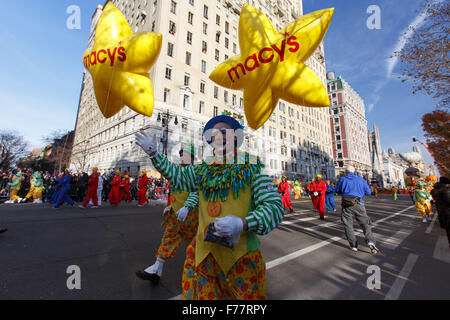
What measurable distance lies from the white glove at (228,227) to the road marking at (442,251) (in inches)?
208

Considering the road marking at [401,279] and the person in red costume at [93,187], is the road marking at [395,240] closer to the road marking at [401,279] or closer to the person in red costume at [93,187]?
the road marking at [401,279]

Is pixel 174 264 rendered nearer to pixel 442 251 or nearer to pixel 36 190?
pixel 442 251

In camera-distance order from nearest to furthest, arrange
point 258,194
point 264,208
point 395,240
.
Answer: point 264,208 → point 258,194 → point 395,240

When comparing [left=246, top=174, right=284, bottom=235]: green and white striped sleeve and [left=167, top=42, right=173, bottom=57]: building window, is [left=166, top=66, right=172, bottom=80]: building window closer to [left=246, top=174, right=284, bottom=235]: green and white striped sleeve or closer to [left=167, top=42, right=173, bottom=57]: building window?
[left=167, top=42, right=173, bottom=57]: building window

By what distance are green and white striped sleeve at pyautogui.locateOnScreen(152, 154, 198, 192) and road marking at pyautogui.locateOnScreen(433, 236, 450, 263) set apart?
17.7 ft

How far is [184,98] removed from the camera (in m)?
25.4

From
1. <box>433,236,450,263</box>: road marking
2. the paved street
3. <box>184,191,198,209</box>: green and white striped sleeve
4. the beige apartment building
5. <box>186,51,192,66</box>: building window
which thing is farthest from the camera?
<box>186,51,192,66</box>: building window

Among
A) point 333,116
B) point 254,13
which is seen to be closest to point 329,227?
point 254,13

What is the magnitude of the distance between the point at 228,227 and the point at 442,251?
6.23 metres

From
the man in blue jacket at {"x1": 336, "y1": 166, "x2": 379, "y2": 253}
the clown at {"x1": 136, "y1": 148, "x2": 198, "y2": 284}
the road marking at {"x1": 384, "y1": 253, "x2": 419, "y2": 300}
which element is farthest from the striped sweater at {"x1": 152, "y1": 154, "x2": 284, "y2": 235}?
the man in blue jacket at {"x1": 336, "y1": 166, "x2": 379, "y2": 253}

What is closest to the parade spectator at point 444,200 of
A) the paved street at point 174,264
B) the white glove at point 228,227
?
the paved street at point 174,264

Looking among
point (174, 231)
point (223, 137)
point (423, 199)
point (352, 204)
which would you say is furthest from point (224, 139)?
point (423, 199)

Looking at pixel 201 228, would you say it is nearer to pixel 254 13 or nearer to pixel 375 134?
pixel 254 13

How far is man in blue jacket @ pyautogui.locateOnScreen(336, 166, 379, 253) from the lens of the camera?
4.48 m
